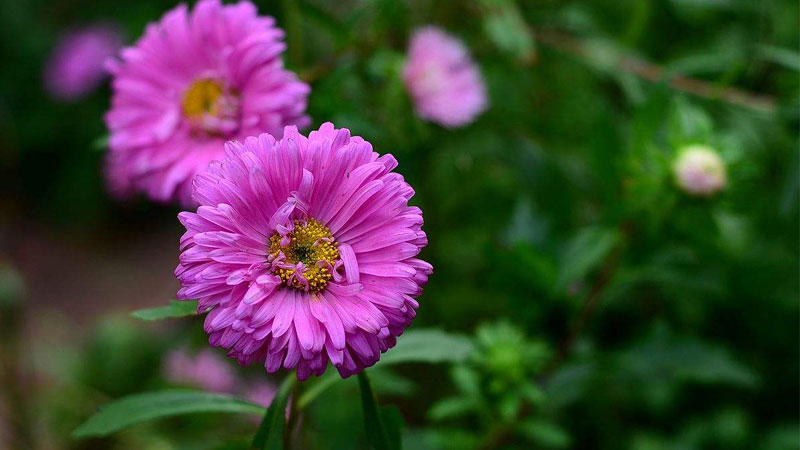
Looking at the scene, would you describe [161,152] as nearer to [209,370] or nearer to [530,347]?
[530,347]

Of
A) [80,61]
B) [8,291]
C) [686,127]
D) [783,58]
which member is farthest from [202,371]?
[80,61]

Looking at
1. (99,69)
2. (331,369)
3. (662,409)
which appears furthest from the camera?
(99,69)

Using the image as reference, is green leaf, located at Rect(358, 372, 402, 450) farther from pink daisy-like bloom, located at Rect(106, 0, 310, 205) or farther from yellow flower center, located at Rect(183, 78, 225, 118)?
yellow flower center, located at Rect(183, 78, 225, 118)

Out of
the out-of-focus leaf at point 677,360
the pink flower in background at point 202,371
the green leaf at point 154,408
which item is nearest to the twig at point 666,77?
the out-of-focus leaf at point 677,360

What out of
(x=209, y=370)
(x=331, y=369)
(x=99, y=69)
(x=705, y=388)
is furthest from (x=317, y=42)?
(x=331, y=369)

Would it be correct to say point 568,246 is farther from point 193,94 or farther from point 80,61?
point 80,61

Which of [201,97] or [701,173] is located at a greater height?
[701,173]

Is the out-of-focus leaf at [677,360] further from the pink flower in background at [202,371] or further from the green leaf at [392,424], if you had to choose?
the pink flower in background at [202,371]

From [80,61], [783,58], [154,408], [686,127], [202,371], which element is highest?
[80,61]
